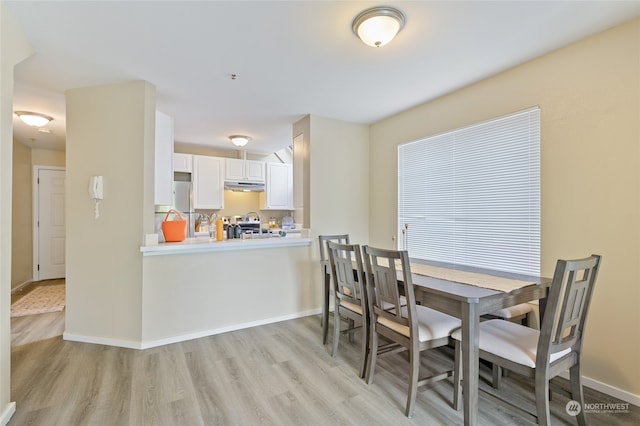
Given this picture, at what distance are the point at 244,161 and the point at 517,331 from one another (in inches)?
189

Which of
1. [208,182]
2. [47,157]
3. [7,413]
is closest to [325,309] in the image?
[7,413]

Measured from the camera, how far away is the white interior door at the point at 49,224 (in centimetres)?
531

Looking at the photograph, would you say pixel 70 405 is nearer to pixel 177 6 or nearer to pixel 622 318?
pixel 177 6

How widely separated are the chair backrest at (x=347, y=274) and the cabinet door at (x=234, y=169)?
11.1 ft

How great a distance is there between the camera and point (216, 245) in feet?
10.0

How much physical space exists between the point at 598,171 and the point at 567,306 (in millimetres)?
1152

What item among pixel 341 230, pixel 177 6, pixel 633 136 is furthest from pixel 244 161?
pixel 633 136

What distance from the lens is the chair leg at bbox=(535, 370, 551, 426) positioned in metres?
1.52

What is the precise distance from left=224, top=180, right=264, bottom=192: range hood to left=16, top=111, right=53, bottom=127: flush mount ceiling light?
2.47 m

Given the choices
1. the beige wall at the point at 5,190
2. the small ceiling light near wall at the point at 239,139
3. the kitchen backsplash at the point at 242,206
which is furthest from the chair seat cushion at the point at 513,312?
the kitchen backsplash at the point at 242,206

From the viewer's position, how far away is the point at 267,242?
11.0 ft

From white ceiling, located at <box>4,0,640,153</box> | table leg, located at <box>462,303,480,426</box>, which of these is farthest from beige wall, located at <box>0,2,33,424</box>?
table leg, located at <box>462,303,480,426</box>

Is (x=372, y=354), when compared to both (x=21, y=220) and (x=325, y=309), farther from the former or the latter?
(x=21, y=220)

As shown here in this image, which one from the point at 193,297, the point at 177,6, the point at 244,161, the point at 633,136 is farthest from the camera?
the point at 244,161
